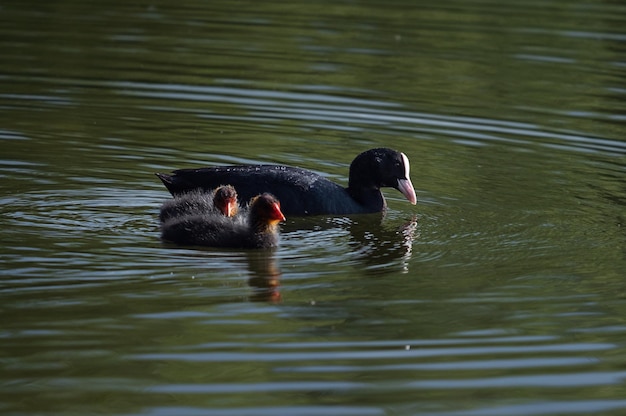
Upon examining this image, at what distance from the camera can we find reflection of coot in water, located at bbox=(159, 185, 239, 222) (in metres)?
7.84

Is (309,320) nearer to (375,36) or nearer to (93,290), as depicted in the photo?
(93,290)

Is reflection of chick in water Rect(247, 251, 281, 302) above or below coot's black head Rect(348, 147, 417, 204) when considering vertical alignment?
below

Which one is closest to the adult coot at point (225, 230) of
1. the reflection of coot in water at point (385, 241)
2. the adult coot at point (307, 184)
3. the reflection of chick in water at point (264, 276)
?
the reflection of chick in water at point (264, 276)

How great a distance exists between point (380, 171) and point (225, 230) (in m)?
1.95

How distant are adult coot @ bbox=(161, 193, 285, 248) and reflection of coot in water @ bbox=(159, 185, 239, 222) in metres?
Result: 0.14

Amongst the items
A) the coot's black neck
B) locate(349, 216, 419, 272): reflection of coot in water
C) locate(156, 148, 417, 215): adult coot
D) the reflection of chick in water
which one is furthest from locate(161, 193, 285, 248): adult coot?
the coot's black neck

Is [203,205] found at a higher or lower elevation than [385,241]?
higher

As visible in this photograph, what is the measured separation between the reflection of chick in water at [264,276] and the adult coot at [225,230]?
4.0 inches

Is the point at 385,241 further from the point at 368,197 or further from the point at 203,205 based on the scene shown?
the point at 203,205

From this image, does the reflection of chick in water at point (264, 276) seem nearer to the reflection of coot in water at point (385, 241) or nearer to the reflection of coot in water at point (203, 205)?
the reflection of coot in water at point (203, 205)

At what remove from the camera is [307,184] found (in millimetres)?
8758

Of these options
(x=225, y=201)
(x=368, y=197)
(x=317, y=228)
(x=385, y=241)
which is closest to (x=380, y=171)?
(x=368, y=197)

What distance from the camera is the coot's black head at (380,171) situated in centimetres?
916

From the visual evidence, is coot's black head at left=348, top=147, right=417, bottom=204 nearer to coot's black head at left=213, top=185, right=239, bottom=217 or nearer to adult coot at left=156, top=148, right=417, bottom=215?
adult coot at left=156, top=148, right=417, bottom=215
